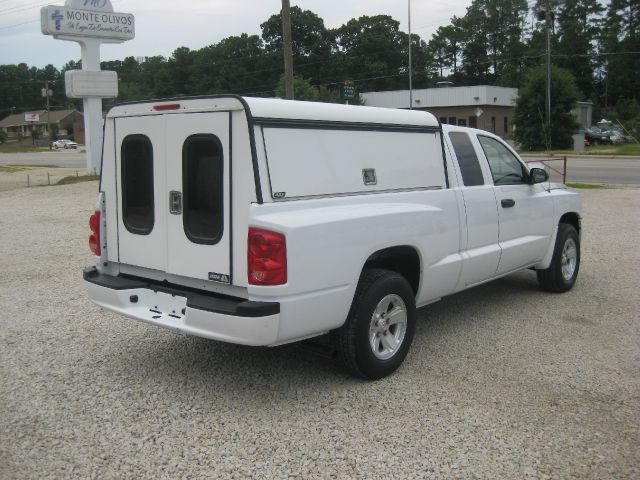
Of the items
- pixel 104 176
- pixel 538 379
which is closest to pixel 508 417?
pixel 538 379

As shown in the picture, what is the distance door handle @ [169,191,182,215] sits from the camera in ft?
15.2

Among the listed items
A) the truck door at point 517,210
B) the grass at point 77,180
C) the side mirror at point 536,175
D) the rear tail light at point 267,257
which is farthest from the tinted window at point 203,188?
the grass at point 77,180

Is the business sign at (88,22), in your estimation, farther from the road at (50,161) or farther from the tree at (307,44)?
the tree at (307,44)

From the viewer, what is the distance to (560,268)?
24.3ft

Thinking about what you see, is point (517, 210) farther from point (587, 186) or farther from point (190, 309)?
point (587, 186)

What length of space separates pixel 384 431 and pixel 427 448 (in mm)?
330

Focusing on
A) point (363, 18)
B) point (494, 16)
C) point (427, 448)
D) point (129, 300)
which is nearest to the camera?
point (427, 448)

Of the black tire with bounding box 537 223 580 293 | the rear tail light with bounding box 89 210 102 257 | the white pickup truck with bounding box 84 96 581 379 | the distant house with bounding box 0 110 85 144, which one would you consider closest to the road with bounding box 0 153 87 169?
the black tire with bounding box 537 223 580 293

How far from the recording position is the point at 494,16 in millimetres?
111938

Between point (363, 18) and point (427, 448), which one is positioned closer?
point (427, 448)

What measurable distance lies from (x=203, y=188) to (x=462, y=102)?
5794 cm

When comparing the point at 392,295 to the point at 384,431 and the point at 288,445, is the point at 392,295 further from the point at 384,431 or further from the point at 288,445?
the point at 288,445

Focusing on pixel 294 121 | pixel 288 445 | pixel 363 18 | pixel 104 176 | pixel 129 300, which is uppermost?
pixel 363 18

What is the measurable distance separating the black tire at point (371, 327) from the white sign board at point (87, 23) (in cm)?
2622
